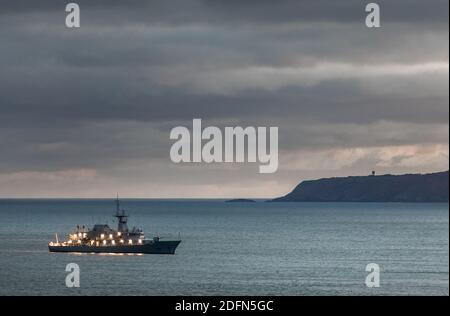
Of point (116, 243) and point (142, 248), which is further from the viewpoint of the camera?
point (116, 243)

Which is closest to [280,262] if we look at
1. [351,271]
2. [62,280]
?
[351,271]

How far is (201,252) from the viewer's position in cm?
18450

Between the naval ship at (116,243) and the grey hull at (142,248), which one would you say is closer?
the grey hull at (142,248)

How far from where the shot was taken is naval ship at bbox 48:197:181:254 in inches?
6747

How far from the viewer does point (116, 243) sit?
570 ft

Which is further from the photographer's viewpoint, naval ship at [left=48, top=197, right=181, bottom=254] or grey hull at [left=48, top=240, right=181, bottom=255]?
naval ship at [left=48, top=197, right=181, bottom=254]

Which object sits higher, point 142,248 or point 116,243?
point 116,243

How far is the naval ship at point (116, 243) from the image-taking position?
17138cm

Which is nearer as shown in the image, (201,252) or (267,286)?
(267,286)

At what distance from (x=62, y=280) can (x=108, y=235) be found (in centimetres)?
4531
